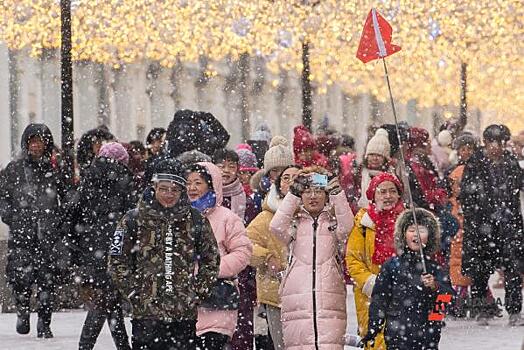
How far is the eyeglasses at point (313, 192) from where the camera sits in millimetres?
10820

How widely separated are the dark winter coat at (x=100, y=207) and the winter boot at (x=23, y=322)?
1793 mm

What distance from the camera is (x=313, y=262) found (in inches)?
422

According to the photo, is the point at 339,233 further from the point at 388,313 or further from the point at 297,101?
the point at 297,101

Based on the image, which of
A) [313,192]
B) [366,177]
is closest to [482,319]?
[366,177]

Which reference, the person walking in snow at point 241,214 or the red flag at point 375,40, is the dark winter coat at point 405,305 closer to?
the person walking in snow at point 241,214

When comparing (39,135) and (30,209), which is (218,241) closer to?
(39,135)

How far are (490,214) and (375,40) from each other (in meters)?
3.20

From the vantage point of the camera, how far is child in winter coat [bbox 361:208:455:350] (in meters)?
10.1

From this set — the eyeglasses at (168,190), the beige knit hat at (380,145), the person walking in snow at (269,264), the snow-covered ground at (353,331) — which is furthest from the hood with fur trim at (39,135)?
the eyeglasses at (168,190)

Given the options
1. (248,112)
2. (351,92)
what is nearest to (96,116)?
(248,112)

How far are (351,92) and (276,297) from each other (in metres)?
49.6

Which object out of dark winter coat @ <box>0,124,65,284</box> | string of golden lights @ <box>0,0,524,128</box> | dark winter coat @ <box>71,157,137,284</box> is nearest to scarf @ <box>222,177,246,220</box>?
dark winter coat @ <box>71,157,137,284</box>

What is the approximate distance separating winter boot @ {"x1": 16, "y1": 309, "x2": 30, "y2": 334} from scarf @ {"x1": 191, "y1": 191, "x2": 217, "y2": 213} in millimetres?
4841

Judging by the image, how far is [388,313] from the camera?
33.4 ft
